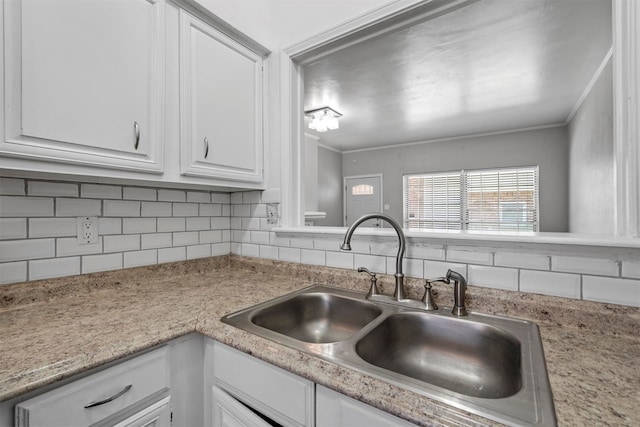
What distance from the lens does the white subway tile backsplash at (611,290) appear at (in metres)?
0.83

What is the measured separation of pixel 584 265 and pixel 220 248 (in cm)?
167

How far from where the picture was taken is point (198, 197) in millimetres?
1620

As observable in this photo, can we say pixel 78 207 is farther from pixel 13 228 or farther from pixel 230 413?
pixel 230 413

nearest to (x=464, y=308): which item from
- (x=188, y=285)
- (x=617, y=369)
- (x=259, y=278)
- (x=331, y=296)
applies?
(x=617, y=369)

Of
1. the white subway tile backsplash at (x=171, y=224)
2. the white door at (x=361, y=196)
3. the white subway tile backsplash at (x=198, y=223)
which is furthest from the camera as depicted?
the white door at (x=361, y=196)

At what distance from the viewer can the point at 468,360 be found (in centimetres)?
90

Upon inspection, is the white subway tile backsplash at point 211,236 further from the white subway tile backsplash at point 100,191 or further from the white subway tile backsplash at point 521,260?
the white subway tile backsplash at point 521,260

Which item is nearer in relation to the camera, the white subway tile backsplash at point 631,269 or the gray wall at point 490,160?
the white subway tile backsplash at point 631,269

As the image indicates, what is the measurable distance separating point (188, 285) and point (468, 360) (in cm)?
117

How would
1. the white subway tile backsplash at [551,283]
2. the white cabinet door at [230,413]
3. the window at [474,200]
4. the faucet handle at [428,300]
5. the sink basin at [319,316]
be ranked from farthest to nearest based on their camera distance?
the window at [474,200] → the sink basin at [319,316] → the faucet handle at [428,300] → the white subway tile backsplash at [551,283] → the white cabinet door at [230,413]

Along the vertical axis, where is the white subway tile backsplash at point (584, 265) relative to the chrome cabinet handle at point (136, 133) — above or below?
below

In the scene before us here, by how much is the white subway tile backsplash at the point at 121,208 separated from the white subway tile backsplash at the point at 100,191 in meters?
0.03

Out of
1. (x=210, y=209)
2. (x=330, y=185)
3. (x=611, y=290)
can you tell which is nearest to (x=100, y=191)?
(x=210, y=209)

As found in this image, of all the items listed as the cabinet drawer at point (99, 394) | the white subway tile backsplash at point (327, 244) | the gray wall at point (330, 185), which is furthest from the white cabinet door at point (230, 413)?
the gray wall at point (330, 185)
